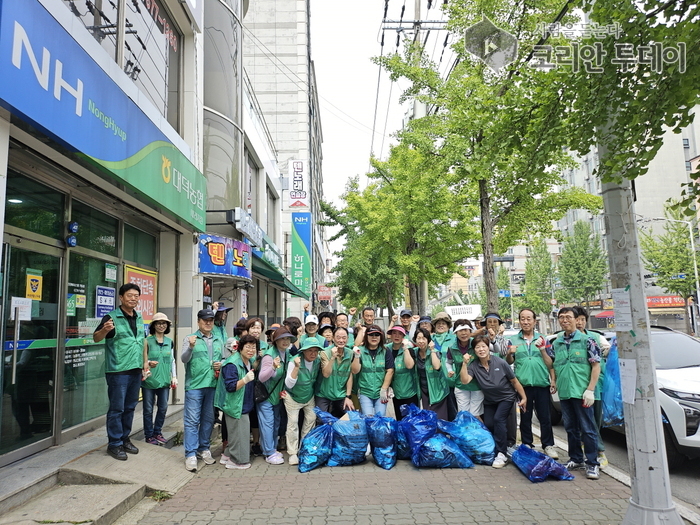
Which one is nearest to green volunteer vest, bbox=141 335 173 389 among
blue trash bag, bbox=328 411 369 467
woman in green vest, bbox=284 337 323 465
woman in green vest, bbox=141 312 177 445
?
woman in green vest, bbox=141 312 177 445

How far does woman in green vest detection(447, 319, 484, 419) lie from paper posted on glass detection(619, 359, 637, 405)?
7.87ft

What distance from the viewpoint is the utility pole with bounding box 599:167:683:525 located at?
394 cm

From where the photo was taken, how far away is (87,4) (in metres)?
6.40

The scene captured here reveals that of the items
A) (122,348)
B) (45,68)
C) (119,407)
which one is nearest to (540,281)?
(122,348)

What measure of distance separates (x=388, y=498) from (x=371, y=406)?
1828 millimetres

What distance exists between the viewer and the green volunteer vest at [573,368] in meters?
5.76

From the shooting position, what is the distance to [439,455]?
5871 millimetres

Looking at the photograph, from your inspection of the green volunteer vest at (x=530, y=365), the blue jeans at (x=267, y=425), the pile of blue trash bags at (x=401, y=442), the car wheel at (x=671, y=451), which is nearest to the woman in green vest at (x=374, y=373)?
the pile of blue trash bags at (x=401, y=442)

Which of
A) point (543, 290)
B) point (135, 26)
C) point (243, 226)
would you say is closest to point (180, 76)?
point (135, 26)

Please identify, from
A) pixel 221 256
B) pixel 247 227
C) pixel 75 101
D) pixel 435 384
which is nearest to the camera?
pixel 75 101

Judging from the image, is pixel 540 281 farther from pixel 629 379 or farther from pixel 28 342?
pixel 28 342

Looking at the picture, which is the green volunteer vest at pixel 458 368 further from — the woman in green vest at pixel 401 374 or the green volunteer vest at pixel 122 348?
the green volunteer vest at pixel 122 348

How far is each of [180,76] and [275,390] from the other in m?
7.20

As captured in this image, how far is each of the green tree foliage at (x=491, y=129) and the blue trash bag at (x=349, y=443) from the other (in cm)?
328
